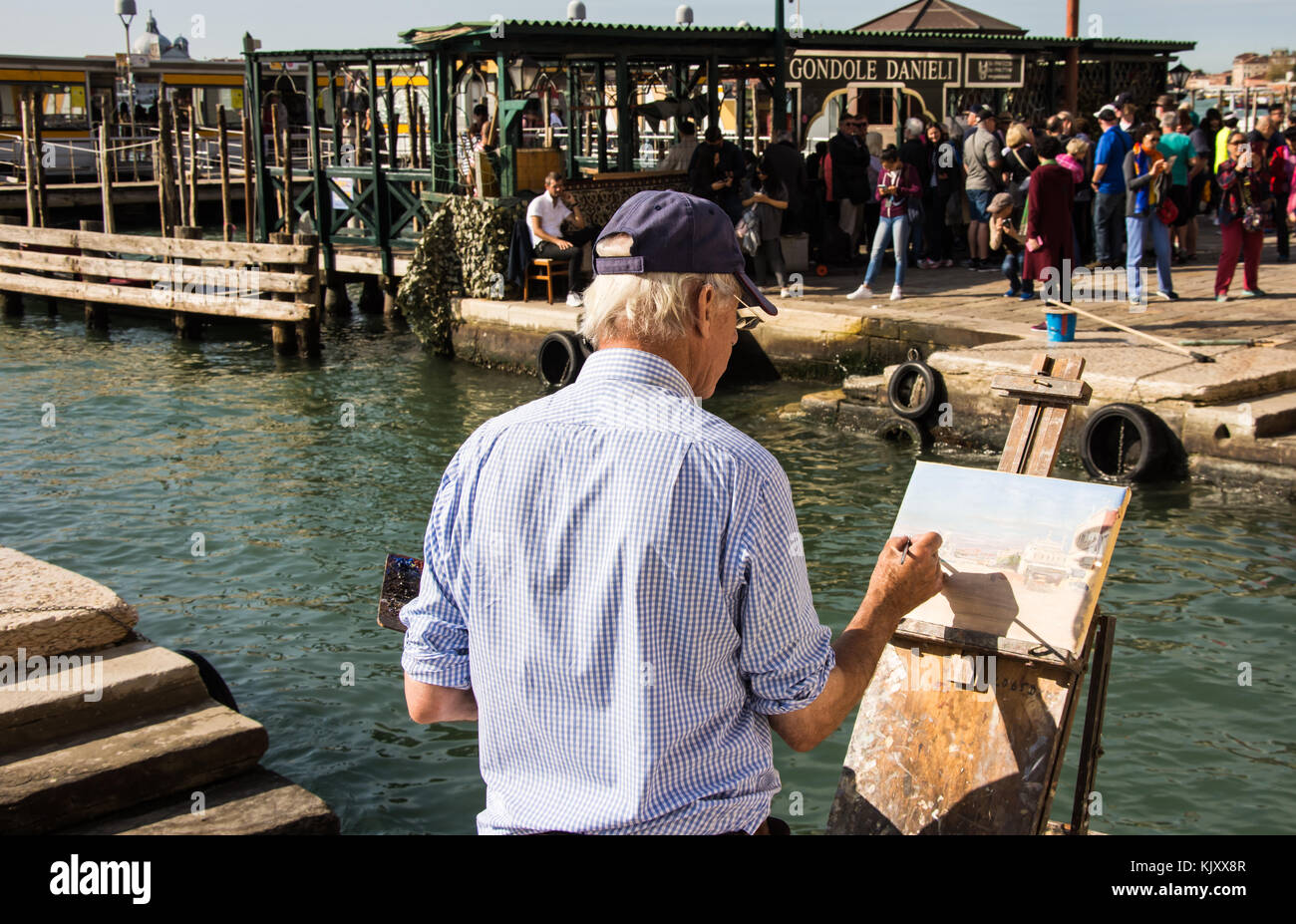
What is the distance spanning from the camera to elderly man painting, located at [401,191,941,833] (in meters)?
1.85

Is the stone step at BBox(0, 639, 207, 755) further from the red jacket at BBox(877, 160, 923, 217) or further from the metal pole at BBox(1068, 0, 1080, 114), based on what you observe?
the metal pole at BBox(1068, 0, 1080, 114)

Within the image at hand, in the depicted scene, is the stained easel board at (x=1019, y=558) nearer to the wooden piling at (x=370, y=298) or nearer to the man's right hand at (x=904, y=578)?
the man's right hand at (x=904, y=578)

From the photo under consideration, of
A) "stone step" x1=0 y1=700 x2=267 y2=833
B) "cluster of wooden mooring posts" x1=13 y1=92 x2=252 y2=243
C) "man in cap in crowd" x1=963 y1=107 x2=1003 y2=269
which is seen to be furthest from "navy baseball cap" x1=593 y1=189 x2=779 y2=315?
"cluster of wooden mooring posts" x1=13 y1=92 x2=252 y2=243

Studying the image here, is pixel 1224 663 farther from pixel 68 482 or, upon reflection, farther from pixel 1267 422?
pixel 68 482

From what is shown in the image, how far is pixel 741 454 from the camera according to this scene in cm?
185

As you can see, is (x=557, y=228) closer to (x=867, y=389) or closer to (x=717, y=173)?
(x=717, y=173)

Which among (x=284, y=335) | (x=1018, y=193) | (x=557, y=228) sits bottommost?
(x=284, y=335)

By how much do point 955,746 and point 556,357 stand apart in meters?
10.4

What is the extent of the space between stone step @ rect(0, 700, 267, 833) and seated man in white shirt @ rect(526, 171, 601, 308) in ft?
32.6

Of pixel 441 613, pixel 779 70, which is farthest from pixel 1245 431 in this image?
pixel 779 70

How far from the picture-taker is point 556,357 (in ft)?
43.9

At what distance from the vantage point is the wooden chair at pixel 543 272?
14.7m
